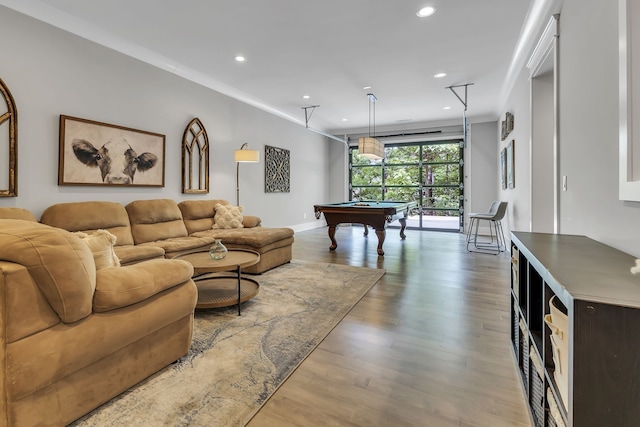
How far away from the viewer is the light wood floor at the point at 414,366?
54.8 inches

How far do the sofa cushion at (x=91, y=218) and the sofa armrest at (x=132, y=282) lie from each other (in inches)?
79.7

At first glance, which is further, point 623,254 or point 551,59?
point 551,59

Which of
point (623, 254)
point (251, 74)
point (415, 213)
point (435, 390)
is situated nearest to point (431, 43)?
point (251, 74)

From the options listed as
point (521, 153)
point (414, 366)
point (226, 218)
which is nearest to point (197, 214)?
point (226, 218)

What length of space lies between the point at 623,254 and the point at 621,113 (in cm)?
64

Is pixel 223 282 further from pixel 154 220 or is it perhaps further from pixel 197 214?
pixel 197 214

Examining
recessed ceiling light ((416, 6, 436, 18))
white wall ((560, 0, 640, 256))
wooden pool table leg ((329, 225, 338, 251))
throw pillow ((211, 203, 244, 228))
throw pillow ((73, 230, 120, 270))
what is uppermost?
recessed ceiling light ((416, 6, 436, 18))

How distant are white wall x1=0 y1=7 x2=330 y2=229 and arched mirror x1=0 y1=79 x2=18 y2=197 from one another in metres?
0.06

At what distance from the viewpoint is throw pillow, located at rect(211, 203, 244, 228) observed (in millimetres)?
4480

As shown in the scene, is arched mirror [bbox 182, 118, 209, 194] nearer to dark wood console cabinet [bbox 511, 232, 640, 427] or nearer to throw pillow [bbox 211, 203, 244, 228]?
throw pillow [bbox 211, 203, 244, 228]

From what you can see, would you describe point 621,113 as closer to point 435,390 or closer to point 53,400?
point 435,390

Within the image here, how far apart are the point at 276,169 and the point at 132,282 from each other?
5372 millimetres

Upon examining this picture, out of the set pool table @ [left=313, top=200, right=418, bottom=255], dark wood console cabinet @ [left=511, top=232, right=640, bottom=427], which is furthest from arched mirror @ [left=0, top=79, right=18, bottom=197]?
dark wood console cabinet @ [left=511, top=232, right=640, bottom=427]

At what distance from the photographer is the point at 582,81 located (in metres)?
1.91
